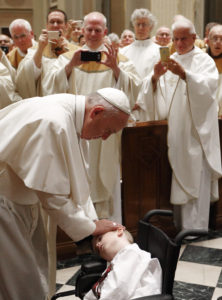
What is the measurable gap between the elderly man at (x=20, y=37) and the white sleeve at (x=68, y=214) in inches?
149

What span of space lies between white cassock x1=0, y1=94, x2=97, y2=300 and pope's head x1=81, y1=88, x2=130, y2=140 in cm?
6

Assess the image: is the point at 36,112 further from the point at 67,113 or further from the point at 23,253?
the point at 23,253

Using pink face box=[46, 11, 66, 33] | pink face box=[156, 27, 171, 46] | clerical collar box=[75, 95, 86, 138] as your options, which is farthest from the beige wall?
clerical collar box=[75, 95, 86, 138]

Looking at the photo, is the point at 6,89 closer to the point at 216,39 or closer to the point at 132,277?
the point at 216,39

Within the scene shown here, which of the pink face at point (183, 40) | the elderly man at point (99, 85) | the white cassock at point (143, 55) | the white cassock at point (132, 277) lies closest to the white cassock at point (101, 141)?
the elderly man at point (99, 85)

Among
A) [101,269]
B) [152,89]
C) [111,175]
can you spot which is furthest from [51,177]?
[152,89]

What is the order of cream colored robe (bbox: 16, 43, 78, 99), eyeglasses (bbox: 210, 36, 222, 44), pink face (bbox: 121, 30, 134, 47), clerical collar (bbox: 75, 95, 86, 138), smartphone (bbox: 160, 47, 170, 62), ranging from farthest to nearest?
pink face (bbox: 121, 30, 134, 47) → eyeglasses (bbox: 210, 36, 222, 44) → cream colored robe (bbox: 16, 43, 78, 99) → smartphone (bbox: 160, 47, 170, 62) → clerical collar (bbox: 75, 95, 86, 138)

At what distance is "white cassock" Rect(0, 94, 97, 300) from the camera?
8.21 ft

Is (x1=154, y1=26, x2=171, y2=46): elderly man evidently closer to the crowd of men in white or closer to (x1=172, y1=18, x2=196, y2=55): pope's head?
the crowd of men in white

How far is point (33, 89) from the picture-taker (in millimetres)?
5176

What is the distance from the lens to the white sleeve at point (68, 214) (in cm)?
258

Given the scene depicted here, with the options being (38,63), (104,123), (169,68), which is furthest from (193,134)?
(104,123)

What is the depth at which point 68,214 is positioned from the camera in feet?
8.68

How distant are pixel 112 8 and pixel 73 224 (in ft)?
33.8
